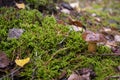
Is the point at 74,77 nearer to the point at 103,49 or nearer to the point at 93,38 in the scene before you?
the point at 93,38

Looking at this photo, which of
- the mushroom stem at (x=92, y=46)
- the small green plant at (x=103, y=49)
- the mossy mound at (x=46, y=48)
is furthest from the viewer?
the small green plant at (x=103, y=49)

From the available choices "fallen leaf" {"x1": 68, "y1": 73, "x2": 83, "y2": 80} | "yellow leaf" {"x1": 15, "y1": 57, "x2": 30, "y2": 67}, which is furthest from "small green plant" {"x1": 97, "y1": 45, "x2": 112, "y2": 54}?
"yellow leaf" {"x1": 15, "y1": 57, "x2": 30, "y2": 67}

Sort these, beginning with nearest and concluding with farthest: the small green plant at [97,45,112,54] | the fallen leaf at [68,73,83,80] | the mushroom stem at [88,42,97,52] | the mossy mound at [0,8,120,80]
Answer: the fallen leaf at [68,73,83,80], the mossy mound at [0,8,120,80], the mushroom stem at [88,42,97,52], the small green plant at [97,45,112,54]

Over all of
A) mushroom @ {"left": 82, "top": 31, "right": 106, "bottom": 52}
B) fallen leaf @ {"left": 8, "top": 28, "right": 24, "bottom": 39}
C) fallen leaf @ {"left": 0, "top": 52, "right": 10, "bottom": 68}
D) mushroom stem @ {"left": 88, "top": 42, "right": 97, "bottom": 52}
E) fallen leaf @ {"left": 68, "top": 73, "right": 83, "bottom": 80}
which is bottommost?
fallen leaf @ {"left": 68, "top": 73, "right": 83, "bottom": 80}

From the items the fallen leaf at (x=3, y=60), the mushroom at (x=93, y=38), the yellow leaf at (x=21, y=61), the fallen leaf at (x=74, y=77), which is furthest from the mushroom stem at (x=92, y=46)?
the fallen leaf at (x=3, y=60)

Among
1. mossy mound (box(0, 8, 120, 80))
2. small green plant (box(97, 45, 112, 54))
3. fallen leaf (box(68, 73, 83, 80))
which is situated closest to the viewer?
fallen leaf (box(68, 73, 83, 80))

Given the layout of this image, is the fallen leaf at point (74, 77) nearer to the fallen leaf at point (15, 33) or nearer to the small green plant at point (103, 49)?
the small green plant at point (103, 49)

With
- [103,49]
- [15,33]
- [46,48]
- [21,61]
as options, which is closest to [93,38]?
[103,49]

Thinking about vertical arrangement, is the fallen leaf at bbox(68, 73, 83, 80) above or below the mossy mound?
below

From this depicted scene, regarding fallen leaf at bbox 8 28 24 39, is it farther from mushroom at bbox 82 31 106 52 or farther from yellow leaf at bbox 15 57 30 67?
mushroom at bbox 82 31 106 52
